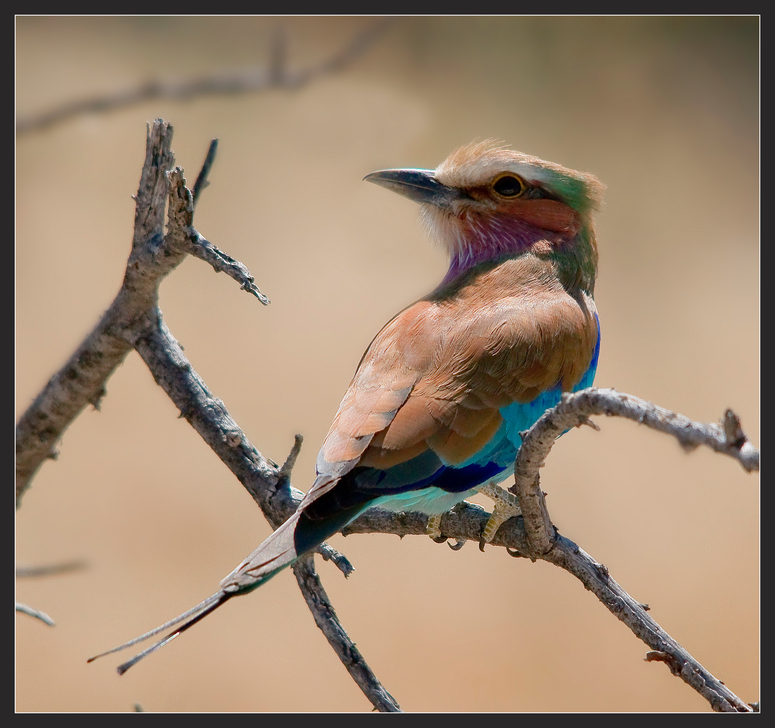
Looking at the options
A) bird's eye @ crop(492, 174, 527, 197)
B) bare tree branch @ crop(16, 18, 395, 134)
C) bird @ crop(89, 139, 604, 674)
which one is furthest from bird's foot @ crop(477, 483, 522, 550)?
bare tree branch @ crop(16, 18, 395, 134)

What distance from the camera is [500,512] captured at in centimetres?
200

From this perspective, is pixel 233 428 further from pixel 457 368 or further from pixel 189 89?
pixel 189 89

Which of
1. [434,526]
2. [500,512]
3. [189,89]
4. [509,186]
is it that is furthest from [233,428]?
[509,186]

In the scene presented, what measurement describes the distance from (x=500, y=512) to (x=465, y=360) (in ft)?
1.28

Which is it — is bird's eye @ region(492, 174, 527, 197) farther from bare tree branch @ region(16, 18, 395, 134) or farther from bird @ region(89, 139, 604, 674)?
bare tree branch @ region(16, 18, 395, 134)

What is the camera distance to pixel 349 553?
4.43 meters

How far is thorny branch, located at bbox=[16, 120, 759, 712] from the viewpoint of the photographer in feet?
5.32

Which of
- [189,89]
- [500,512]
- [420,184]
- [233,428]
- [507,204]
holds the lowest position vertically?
[500,512]

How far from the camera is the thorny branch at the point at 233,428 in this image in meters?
1.62

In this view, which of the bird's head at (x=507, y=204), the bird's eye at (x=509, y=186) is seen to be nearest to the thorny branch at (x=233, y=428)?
the bird's head at (x=507, y=204)

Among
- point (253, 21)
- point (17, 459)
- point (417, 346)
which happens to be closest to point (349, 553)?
point (17, 459)

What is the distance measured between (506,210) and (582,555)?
3.89 feet

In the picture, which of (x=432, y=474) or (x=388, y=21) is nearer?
(x=432, y=474)

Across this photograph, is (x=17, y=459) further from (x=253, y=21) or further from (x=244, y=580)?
(x=253, y=21)
